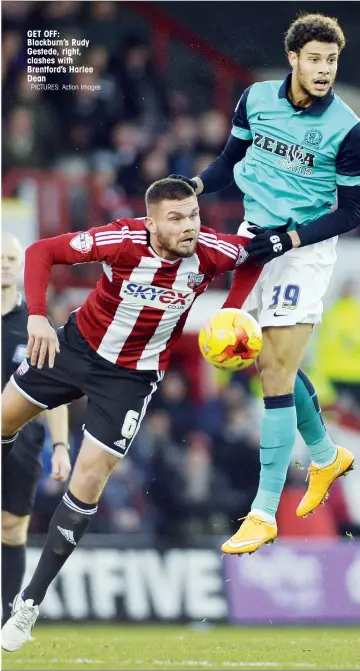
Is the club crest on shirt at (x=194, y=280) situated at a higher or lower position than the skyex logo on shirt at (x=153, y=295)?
higher

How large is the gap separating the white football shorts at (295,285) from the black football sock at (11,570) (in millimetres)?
2238

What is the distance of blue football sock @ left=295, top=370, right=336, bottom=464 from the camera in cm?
649

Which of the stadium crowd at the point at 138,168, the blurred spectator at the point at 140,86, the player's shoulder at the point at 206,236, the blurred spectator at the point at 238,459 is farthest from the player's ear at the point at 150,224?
the blurred spectator at the point at 238,459

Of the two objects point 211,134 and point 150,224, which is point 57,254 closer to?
point 150,224

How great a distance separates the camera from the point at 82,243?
234 inches

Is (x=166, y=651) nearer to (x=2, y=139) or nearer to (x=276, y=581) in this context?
(x=276, y=581)

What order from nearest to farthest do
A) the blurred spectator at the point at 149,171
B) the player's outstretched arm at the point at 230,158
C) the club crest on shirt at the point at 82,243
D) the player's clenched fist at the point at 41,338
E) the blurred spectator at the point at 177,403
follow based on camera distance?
1. the player's clenched fist at the point at 41,338
2. the club crest on shirt at the point at 82,243
3. the player's outstretched arm at the point at 230,158
4. the blurred spectator at the point at 149,171
5. the blurred spectator at the point at 177,403

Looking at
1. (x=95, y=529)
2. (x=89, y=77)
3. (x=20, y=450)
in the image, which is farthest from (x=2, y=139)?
(x=20, y=450)

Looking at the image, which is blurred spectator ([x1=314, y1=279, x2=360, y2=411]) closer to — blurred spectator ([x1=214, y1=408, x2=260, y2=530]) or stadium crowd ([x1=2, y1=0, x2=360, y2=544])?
stadium crowd ([x1=2, y1=0, x2=360, y2=544])

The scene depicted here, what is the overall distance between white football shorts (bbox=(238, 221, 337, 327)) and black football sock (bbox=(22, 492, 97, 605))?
133 cm

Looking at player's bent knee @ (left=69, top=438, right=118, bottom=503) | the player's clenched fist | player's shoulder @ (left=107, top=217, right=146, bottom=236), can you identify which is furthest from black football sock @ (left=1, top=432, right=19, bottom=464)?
player's shoulder @ (left=107, top=217, right=146, bottom=236)

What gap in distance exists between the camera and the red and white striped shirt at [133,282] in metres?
5.95

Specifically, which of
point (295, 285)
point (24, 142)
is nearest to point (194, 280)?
point (295, 285)

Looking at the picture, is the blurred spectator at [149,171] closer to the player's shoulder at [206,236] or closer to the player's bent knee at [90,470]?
the player's shoulder at [206,236]
